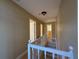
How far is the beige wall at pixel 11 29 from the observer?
147 inches

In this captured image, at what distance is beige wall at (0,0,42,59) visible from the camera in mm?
3742

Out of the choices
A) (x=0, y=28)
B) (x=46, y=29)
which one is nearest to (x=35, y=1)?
(x=0, y=28)

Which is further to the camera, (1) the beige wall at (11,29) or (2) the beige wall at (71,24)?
(1) the beige wall at (11,29)

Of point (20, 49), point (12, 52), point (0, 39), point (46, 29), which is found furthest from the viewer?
point (46, 29)

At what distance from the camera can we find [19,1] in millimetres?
4477

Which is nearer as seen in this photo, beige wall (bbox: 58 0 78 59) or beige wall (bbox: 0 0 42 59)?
beige wall (bbox: 58 0 78 59)

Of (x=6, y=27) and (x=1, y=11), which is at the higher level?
(x=1, y=11)

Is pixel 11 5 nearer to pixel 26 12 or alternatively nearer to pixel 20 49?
pixel 26 12

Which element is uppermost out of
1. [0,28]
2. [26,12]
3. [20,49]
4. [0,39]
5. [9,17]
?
[26,12]

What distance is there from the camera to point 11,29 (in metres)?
4.26

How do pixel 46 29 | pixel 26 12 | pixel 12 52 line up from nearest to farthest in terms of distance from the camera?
pixel 12 52
pixel 26 12
pixel 46 29

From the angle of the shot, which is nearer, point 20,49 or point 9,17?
point 9,17

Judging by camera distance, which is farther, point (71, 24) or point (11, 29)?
point (11, 29)

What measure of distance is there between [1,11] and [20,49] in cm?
216
